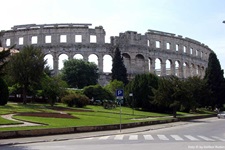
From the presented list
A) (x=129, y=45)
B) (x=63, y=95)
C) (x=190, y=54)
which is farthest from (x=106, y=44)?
(x=63, y=95)

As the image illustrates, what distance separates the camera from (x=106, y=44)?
99.9 m

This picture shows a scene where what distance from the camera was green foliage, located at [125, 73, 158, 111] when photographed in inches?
2327

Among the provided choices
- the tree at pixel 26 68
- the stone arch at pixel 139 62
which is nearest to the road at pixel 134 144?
the tree at pixel 26 68

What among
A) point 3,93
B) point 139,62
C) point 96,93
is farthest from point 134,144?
point 139,62

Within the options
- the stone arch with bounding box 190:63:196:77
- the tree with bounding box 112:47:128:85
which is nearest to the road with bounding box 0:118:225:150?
the tree with bounding box 112:47:128:85

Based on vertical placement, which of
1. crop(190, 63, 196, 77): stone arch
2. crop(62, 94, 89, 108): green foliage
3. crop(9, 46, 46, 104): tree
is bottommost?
crop(62, 94, 89, 108): green foliage

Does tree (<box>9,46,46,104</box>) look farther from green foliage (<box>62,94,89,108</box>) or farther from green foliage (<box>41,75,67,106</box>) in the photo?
green foliage (<box>62,94,89,108</box>)

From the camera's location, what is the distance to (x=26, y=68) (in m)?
50.9

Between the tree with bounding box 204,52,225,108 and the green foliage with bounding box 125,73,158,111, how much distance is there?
78.8 feet

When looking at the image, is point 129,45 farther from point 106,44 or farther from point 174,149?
point 174,149

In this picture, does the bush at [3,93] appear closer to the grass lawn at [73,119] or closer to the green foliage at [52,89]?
the grass lawn at [73,119]

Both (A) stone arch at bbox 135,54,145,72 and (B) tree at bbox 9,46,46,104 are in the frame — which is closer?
(B) tree at bbox 9,46,46,104

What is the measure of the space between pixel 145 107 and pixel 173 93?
11.4 metres

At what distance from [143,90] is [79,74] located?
30.4 m
